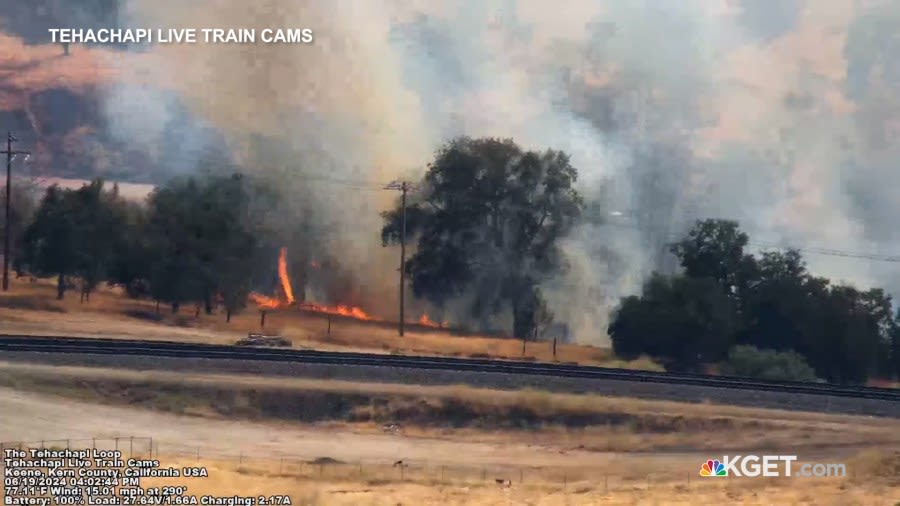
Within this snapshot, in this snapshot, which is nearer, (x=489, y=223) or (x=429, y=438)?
(x=429, y=438)

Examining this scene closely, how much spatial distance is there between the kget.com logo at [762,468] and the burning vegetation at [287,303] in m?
27.7

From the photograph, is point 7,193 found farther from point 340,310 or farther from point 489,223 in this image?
point 489,223

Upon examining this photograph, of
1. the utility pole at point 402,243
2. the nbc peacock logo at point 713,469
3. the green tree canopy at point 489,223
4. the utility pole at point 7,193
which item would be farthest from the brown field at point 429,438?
the green tree canopy at point 489,223

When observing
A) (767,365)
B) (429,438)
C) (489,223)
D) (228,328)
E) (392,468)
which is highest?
(489,223)

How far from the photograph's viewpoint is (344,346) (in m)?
50.2

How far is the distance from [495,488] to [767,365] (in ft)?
77.1

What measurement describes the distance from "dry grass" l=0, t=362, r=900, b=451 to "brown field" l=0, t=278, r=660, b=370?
1312 centimetres

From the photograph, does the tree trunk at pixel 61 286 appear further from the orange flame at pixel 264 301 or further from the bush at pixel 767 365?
the bush at pixel 767 365

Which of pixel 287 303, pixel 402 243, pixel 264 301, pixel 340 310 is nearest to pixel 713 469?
pixel 402 243

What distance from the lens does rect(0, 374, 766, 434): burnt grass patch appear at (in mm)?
34250

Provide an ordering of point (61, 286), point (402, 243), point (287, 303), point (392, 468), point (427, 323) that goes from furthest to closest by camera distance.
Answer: point (287, 303) < point (427, 323) < point (61, 286) < point (402, 243) < point (392, 468)

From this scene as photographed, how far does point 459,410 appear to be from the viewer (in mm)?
35094

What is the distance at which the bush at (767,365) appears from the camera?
1879 inches

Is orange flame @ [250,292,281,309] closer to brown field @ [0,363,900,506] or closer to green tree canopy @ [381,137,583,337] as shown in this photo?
green tree canopy @ [381,137,583,337]
